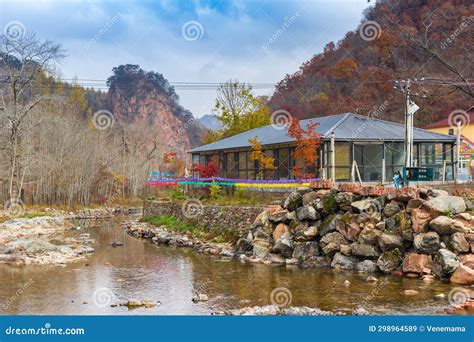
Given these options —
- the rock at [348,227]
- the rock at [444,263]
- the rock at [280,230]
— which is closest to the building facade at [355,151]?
the rock at [280,230]

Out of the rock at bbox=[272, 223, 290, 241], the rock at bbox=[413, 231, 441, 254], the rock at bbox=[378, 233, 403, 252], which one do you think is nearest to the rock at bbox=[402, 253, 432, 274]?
the rock at bbox=[413, 231, 441, 254]

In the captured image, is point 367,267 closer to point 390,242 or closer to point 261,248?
point 390,242

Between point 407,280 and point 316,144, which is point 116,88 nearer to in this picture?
point 316,144

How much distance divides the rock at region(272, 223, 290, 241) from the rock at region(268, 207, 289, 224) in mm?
261

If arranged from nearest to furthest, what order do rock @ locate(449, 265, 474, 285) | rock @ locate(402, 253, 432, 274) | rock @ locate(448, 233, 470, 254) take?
1. rock @ locate(449, 265, 474, 285)
2. rock @ locate(448, 233, 470, 254)
3. rock @ locate(402, 253, 432, 274)

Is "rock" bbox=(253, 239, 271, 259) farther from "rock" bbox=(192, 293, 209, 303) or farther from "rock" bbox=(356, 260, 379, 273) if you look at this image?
"rock" bbox=(192, 293, 209, 303)

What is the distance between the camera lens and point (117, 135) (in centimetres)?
6053

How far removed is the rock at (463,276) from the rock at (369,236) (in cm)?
279

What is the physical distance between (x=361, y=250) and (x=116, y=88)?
8810cm

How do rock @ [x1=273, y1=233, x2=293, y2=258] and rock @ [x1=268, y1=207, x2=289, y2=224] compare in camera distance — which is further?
rock @ [x1=268, y1=207, x2=289, y2=224]

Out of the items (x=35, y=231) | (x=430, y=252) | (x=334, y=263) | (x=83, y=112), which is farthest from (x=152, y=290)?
(x=83, y=112)

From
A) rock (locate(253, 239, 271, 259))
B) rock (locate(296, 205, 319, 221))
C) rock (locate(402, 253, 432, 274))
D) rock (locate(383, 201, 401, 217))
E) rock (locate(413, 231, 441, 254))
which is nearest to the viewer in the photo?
rock (locate(402, 253, 432, 274))

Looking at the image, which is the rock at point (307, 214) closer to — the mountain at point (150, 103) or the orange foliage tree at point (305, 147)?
the orange foliage tree at point (305, 147)

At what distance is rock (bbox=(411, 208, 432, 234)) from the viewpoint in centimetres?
1460
